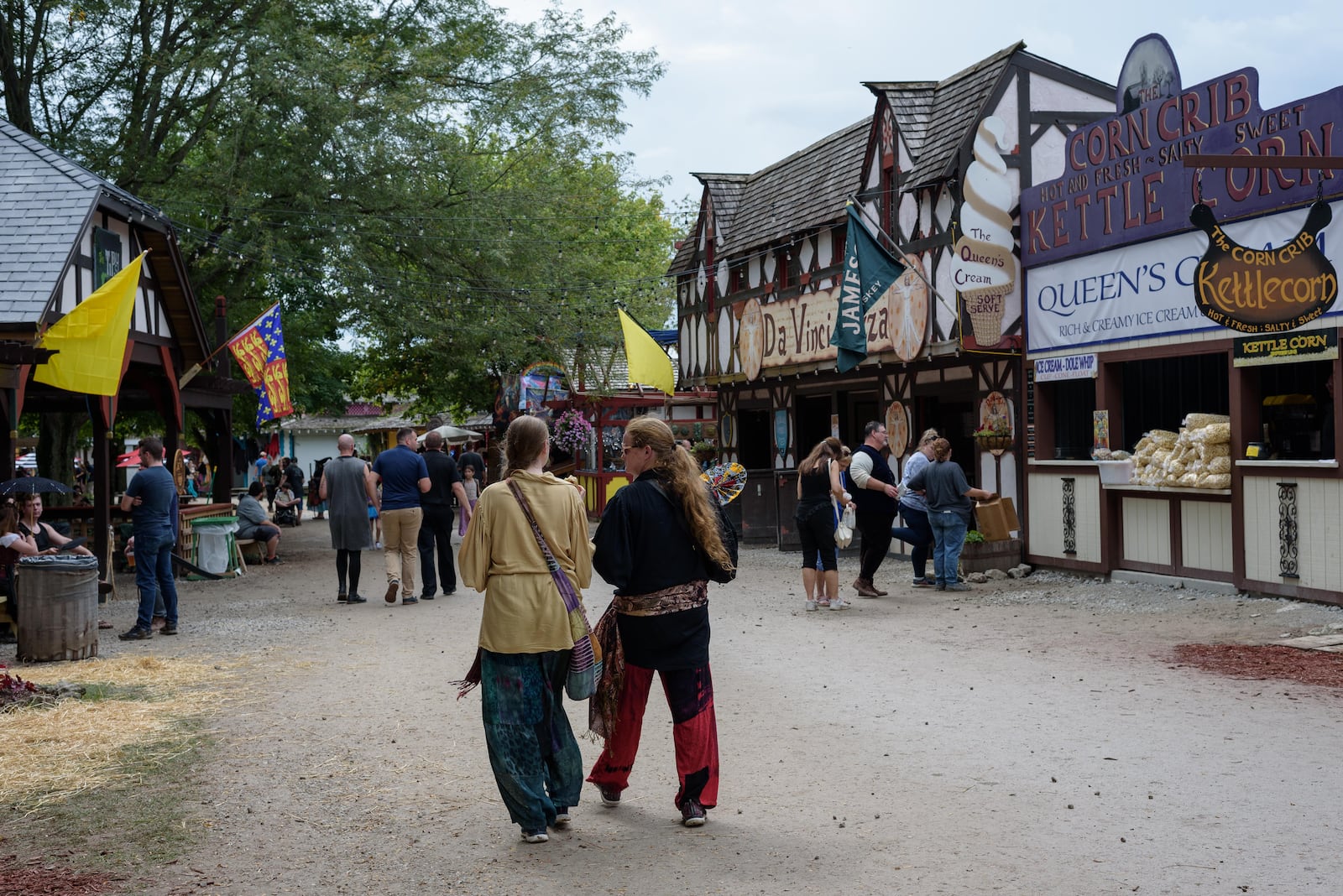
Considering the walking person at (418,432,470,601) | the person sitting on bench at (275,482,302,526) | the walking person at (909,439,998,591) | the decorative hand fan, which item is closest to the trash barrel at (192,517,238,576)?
the walking person at (418,432,470,601)

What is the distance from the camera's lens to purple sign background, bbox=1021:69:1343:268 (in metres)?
11.6

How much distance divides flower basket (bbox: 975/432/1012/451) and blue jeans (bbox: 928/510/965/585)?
2087 mm

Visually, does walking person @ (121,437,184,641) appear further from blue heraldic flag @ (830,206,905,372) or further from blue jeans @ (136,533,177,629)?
blue heraldic flag @ (830,206,905,372)

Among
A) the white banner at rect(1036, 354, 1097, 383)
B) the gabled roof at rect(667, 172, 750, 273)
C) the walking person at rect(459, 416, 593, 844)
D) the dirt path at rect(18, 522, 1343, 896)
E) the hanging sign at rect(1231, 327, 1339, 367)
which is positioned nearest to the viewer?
the dirt path at rect(18, 522, 1343, 896)

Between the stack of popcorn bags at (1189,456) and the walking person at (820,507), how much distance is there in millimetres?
3348

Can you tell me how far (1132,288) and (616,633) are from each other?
10.0m

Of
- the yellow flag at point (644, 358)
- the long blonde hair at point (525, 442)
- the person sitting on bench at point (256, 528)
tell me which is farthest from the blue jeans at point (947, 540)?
the person sitting on bench at point (256, 528)

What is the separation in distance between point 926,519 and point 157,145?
16445 millimetres

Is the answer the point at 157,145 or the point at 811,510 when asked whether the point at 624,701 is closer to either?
the point at 811,510

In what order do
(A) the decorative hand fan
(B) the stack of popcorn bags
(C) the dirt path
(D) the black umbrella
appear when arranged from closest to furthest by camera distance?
1. (C) the dirt path
2. (D) the black umbrella
3. (B) the stack of popcorn bags
4. (A) the decorative hand fan

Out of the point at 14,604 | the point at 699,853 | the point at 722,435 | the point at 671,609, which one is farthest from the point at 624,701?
the point at 722,435

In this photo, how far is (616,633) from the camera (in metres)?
5.78

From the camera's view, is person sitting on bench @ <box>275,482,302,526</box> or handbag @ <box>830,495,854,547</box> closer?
handbag @ <box>830,495,854,547</box>

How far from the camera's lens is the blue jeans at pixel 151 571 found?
38.1ft
